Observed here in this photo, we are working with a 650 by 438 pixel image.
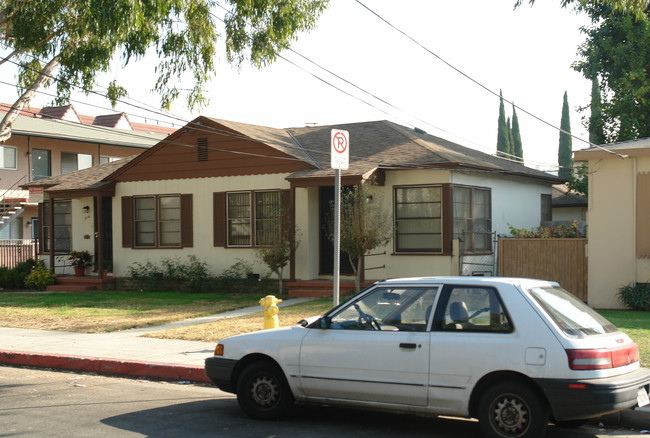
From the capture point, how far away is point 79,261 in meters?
24.4

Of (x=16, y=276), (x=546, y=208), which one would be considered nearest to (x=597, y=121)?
(x=546, y=208)

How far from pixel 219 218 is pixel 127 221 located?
369cm

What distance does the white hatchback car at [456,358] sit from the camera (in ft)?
20.1

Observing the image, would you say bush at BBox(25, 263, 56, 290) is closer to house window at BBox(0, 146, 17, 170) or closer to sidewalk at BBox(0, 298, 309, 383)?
sidewalk at BBox(0, 298, 309, 383)

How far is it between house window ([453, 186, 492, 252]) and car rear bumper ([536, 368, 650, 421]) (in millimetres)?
13467

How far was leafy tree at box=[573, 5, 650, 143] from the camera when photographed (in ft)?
78.7

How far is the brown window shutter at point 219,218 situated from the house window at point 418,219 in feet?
17.6

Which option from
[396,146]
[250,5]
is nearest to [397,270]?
[396,146]

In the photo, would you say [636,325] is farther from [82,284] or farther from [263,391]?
[82,284]

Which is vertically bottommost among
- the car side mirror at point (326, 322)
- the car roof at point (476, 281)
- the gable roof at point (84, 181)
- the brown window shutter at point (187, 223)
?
the car side mirror at point (326, 322)

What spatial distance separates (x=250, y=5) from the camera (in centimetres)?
1634

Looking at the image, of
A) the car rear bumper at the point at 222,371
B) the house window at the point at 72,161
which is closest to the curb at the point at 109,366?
the car rear bumper at the point at 222,371

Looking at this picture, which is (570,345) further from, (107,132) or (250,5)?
(107,132)

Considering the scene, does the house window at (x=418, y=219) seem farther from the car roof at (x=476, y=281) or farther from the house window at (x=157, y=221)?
the car roof at (x=476, y=281)
